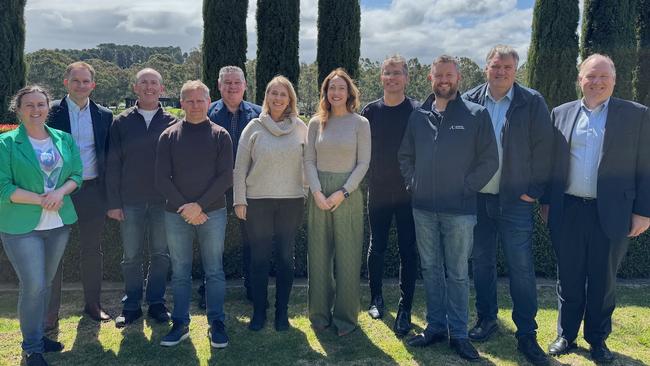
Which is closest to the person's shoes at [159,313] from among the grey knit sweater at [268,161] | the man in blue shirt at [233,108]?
the man in blue shirt at [233,108]

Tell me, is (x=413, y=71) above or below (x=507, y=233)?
above

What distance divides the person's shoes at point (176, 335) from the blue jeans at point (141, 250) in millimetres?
542

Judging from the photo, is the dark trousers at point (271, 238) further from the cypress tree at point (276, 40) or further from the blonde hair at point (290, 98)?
the cypress tree at point (276, 40)

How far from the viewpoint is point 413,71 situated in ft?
153

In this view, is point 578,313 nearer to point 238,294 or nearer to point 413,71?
point 238,294

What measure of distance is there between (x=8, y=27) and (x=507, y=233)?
11.9m

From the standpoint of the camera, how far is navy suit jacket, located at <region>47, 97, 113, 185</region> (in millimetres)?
3867

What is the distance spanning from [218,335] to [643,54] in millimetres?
13018

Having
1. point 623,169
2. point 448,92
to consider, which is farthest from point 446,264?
point 623,169

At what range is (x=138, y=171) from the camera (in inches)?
155

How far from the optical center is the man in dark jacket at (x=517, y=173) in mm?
3482

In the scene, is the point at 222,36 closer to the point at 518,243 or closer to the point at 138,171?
the point at 138,171

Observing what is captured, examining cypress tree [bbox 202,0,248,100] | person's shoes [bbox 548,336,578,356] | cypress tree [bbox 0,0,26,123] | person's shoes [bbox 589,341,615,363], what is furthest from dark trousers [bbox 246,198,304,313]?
cypress tree [bbox 0,0,26,123]

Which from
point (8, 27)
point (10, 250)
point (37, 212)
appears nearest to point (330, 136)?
point (37, 212)
